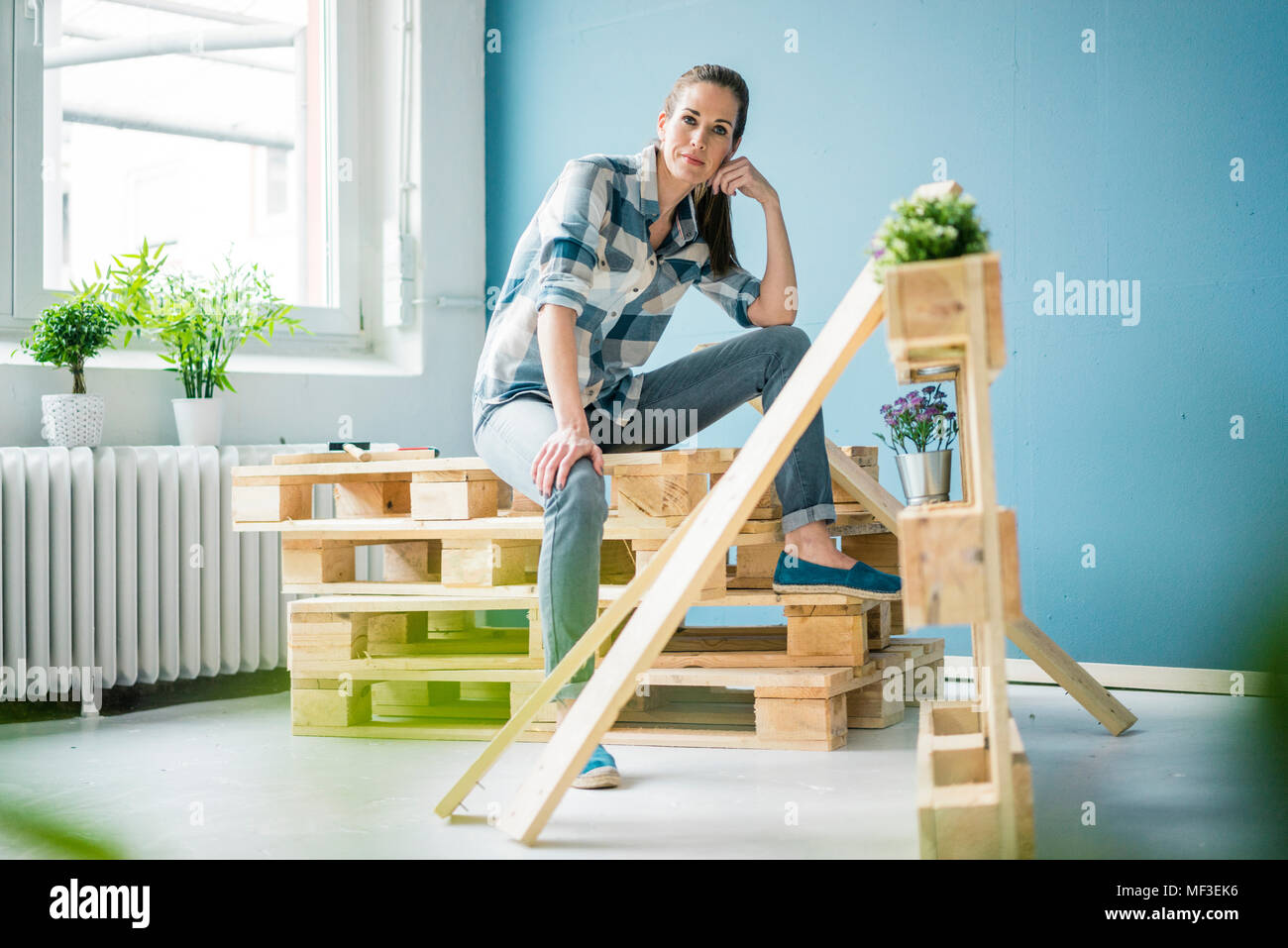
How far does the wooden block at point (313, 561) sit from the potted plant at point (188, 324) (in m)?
0.70

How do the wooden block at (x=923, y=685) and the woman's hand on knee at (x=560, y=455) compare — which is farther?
the wooden block at (x=923, y=685)

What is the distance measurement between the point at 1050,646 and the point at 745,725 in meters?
0.70

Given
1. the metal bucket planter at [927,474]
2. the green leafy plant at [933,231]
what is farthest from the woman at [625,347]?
the green leafy plant at [933,231]

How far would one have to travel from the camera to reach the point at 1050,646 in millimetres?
2654

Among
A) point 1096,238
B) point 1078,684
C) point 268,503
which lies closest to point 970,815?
point 1078,684

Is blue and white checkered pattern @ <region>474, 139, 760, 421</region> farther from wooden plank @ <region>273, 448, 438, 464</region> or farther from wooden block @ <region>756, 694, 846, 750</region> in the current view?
wooden block @ <region>756, 694, 846, 750</region>

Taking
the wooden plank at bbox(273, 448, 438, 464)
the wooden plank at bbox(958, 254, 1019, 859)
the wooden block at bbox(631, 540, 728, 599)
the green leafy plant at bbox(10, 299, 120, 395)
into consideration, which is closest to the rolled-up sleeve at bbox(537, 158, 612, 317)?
the wooden block at bbox(631, 540, 728, 599)

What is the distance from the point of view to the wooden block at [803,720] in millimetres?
2582

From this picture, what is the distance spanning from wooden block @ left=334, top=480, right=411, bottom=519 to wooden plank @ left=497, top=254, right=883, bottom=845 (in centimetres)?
136

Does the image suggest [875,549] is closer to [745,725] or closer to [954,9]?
[745,725]

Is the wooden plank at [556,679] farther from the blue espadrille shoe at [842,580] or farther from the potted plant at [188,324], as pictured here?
the potted plant at [188,324]

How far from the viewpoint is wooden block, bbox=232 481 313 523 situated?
301 cm
